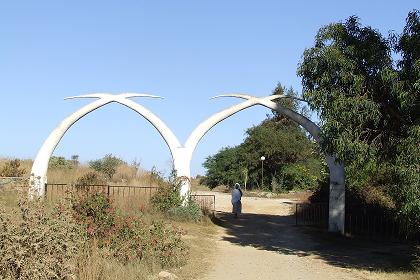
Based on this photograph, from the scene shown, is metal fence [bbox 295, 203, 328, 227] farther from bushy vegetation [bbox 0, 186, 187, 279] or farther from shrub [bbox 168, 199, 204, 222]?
bushy vegetation [bbox 0, 186, 187, 279]

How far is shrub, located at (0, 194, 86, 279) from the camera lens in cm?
626

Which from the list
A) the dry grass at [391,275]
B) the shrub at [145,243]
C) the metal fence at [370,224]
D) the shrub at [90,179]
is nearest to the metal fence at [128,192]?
the shrub at [90,179]

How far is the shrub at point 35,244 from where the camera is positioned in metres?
6.26

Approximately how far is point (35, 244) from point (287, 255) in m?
8.93

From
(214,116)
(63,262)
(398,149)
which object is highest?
(214,116)

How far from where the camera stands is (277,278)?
10.6 meters

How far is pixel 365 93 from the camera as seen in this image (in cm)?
1190

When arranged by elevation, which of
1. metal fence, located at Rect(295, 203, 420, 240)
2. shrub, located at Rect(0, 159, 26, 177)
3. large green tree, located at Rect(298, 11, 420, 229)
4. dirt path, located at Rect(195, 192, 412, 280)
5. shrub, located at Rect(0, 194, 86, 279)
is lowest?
dirt path, located at Rect(195, 192, 412, 280)

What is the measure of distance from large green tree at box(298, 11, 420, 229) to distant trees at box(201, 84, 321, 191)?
106 ft

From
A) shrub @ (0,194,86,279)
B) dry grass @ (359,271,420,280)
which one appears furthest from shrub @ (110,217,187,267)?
dry grass @ (359,271,420,280)

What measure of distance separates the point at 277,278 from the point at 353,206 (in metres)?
10.5

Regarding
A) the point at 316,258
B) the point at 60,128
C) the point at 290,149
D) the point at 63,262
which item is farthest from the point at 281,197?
the point at 63,262

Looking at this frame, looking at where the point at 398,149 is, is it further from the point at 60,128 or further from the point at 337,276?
the point at 60,128

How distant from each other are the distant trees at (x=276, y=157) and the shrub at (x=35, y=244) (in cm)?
3878
